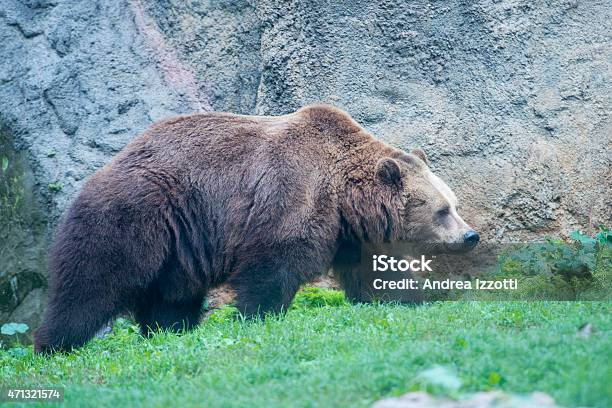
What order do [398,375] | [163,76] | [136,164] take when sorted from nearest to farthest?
[398,375] < [136,164] < [163,76]

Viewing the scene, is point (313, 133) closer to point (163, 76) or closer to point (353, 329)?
point (353, 329)

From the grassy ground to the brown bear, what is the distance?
482mm

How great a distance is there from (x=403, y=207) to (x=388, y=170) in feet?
1.47

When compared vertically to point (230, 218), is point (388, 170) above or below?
above

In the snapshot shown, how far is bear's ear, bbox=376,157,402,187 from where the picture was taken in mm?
8516

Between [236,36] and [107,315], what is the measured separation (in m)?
4.76

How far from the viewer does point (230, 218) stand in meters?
8.30

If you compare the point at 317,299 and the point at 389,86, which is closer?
the point at 317,299

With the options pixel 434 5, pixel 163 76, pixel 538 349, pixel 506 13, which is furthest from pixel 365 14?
pixel 538 349

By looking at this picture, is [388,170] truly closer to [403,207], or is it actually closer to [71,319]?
[403,207]

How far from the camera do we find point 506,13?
1045 cm
